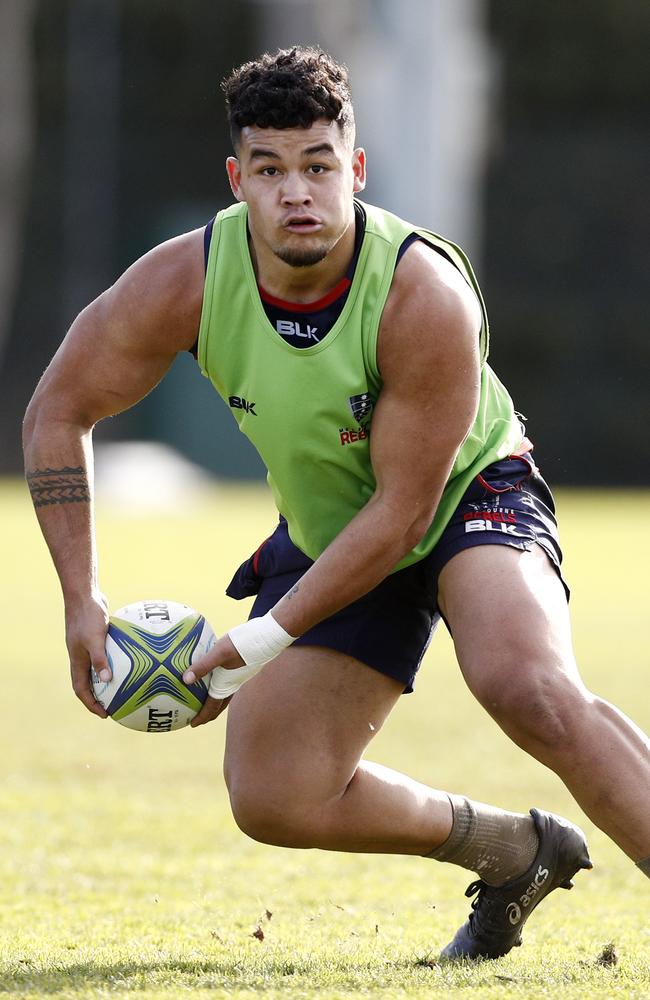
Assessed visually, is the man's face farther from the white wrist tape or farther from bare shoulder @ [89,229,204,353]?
the white wrist tape

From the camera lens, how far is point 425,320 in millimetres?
4570

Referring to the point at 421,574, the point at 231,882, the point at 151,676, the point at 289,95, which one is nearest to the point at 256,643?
the point at 151,676

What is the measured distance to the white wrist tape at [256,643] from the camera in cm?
468

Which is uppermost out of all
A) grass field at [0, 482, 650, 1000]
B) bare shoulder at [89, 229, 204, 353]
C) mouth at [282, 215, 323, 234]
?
mouth at [282, 215, 323, 234]

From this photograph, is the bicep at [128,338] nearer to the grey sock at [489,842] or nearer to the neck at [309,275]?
the neck at [309,275]

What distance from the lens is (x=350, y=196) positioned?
470 centimetres

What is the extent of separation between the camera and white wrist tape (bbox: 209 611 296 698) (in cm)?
468

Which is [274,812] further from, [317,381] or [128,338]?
[128,338]

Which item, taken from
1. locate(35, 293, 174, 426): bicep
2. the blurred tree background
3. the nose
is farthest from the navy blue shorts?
the blurred tree background

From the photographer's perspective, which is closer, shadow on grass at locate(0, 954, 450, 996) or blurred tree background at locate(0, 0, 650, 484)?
shadow on grass at locate(0, 954, 450, 996)

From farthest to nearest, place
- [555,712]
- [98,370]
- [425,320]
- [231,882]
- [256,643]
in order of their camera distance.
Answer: [231,882], [98,370], [256,643], [425,320], [555,712]

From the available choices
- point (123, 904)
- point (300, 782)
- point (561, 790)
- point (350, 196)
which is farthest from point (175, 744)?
point (350, 196)

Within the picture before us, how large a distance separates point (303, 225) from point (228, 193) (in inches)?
1311

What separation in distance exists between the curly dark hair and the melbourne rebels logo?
713mm
